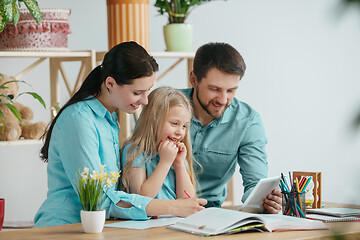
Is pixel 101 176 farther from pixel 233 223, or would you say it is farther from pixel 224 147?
pixel 224 147

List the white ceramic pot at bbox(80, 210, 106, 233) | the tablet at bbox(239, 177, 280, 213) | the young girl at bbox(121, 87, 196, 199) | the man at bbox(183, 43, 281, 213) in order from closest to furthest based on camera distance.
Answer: the white ceramic pot at bbox(80, 210, 106, 233), the tablet at bbox(239, 177, 280, 213), the young girl at bbox(121, 87, 196, 199), the man at bbox(183, 43, 281, 213)

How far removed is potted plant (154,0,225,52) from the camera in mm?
3123

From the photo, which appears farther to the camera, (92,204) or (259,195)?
(259,195)

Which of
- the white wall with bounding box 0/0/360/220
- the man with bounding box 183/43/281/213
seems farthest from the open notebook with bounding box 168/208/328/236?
the white wall with bounding box 0/0/360/220

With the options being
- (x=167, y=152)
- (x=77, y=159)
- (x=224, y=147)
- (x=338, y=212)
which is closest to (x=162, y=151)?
(x=167, y=152)

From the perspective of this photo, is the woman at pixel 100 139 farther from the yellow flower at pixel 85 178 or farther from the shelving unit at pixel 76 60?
the shelving unit at pixel 76 60

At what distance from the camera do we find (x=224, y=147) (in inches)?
89.0

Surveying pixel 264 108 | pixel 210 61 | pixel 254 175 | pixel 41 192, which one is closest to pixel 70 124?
pixel 210 61

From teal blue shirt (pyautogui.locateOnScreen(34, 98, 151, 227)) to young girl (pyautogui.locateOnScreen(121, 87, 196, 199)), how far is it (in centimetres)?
8

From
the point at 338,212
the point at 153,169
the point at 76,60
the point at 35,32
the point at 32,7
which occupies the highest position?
Answer: the point at 32,7

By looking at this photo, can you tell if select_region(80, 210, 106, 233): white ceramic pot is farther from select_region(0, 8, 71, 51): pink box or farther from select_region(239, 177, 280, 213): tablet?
select_region(0, 8, 71, 51): pink box

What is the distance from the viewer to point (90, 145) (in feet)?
5.40

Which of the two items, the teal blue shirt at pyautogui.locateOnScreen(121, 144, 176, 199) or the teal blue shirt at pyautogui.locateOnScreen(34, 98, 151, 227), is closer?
the teal blue shirt at pyautogui.locateOnScreen(34, 98, 151, 227)

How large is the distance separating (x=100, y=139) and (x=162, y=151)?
0.82 feet
